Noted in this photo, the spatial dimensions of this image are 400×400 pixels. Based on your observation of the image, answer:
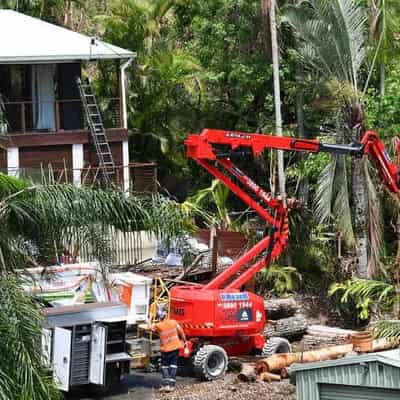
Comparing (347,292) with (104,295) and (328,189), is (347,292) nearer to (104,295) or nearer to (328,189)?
Result: (328,189)

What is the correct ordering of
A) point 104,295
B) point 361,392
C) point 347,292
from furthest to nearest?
point 347,292 < point 104,295 < point 361,392

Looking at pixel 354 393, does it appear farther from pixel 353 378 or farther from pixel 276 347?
pixel 276 347

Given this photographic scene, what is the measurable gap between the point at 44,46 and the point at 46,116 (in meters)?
2.19

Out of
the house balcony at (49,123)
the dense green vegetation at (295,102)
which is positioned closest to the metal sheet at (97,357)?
the dense green vegetation at (295,102)

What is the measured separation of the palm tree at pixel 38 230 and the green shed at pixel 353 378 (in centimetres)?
311

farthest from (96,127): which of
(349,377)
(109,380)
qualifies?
(349,377)

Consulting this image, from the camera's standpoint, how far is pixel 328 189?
27797mm

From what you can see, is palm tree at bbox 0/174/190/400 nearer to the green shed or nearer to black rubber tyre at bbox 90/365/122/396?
the green shed

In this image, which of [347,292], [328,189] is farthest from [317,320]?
[328,189]

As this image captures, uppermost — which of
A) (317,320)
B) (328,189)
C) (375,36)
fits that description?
(375,36)

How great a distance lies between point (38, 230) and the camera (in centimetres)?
1628

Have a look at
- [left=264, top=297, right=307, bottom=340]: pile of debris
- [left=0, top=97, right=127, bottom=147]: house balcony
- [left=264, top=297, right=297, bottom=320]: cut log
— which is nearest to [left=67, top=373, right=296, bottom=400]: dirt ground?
[left=264, top=297, right=307, bottom=340]: pile of debris

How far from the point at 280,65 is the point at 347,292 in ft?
27.1

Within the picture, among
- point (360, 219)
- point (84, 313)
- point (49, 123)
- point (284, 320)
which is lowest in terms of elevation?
point (284, 320)
